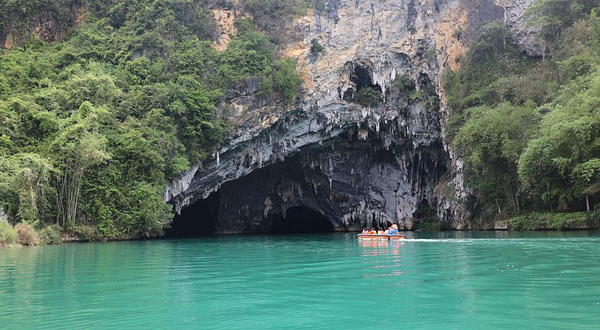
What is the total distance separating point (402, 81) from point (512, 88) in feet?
23.8

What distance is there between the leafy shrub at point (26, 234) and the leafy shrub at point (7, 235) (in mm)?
504

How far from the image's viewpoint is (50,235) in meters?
23.0

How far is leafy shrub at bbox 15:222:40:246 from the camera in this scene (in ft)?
68.8

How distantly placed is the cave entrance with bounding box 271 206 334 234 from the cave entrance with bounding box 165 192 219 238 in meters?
5.04

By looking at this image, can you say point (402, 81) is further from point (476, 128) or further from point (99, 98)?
point (99, 98)

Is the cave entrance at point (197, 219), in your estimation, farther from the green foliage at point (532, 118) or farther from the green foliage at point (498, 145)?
the green foliage at point (498, 145)

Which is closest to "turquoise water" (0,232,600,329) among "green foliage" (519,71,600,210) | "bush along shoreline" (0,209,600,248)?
"green foliage" (519,71,600,210)

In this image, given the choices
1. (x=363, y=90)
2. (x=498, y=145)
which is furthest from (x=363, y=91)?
(x=498, y=145)

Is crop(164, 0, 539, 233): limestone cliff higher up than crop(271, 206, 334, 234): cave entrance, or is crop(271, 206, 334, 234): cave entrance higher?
crop(164, 0, 539, 233): limestone cliff

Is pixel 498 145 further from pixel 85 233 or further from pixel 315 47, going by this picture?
pixel 85 233

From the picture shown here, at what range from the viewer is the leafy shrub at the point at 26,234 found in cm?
2097

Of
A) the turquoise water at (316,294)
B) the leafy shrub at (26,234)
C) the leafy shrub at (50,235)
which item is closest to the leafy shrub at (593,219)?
the turquoise water at (316,294)

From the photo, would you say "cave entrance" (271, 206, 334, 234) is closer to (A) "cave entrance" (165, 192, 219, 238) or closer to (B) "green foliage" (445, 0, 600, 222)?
(A) "cave entrance" (165, 192, 219, 238)

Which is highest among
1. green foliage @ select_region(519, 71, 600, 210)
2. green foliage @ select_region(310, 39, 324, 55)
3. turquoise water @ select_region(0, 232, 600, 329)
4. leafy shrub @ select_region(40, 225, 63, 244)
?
green foliage @ select_region(310, 39, 324, 55)
